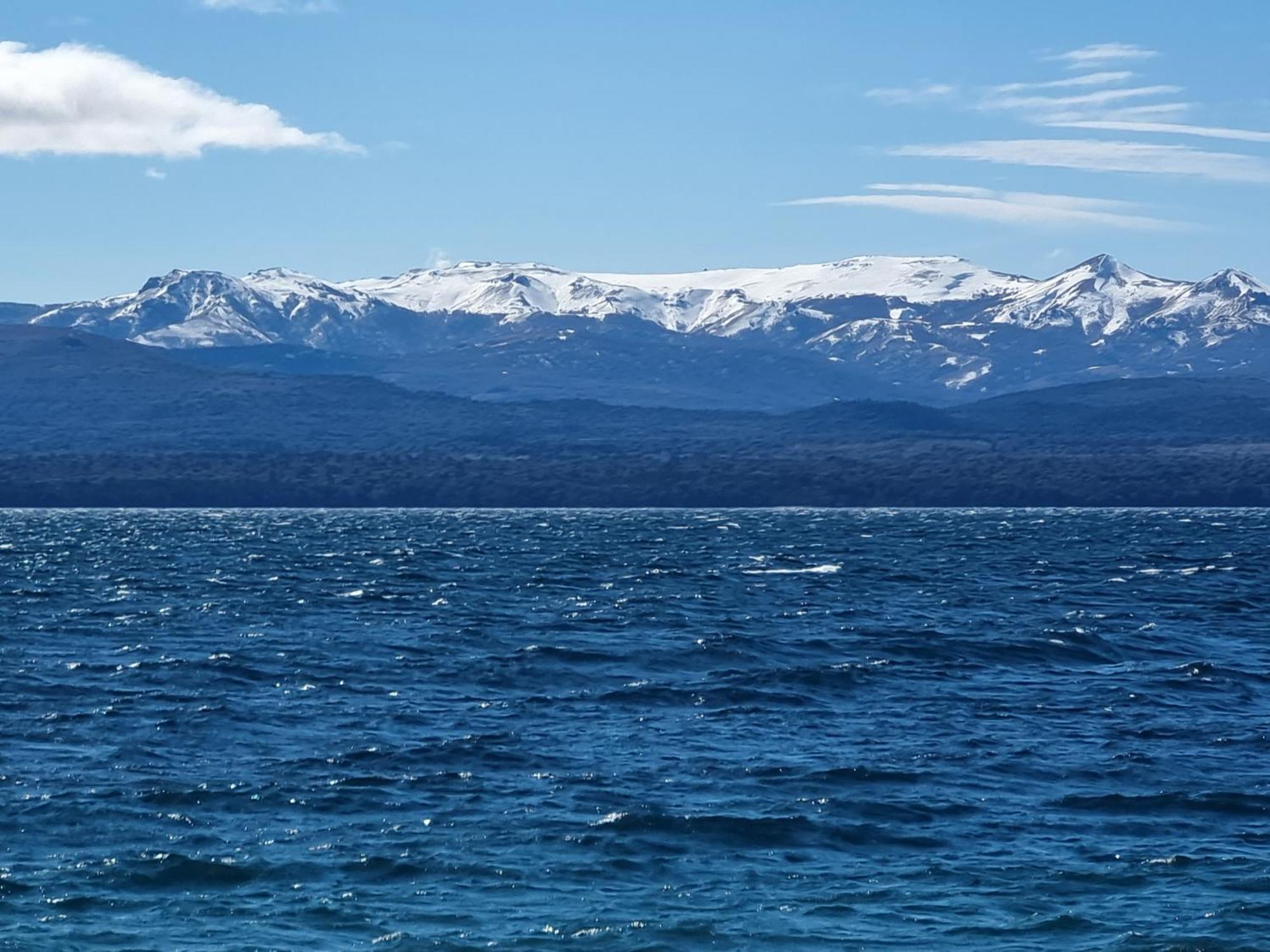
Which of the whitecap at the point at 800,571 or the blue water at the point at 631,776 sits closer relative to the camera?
the blue water at the point at 631,776

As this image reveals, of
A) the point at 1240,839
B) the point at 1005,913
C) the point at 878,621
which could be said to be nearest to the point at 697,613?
the point at 878,621

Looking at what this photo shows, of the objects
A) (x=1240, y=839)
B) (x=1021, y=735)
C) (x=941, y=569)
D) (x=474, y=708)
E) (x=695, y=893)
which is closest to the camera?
(x=695, y=893)

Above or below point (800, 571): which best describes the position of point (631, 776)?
above

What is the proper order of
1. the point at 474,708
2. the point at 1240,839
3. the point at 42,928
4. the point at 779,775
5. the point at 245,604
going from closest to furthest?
the point at 42,928, the point at 1240,839, the point at 779,775, the point at 474,708, the point at 245,604

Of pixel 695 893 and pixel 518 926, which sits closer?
pixel 518 926

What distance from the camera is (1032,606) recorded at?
318 ft

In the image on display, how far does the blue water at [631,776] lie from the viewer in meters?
33.4

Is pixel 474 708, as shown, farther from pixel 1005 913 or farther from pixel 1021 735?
pixel 1005 913

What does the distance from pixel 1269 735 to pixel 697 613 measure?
40258mm

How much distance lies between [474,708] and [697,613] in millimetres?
34553

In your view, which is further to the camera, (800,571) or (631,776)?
(800,571)

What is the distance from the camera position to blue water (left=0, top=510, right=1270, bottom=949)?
110 feet

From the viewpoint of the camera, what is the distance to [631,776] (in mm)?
Result: 46094

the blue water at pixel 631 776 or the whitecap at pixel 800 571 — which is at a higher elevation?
the blue water at pixel 631 776
